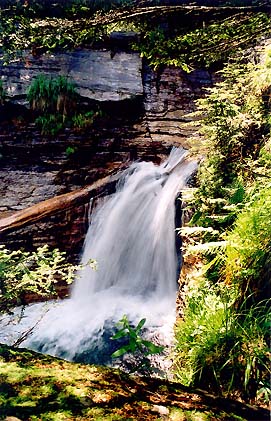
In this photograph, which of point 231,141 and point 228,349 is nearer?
point 228,349

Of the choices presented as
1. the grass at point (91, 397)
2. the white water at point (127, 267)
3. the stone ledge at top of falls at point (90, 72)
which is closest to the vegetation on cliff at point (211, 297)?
the grass at point (91, 397)

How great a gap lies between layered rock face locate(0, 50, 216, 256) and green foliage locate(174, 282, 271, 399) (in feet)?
19.7

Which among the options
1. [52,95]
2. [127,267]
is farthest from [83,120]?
[127,267]

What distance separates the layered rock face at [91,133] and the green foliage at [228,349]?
19.7ft

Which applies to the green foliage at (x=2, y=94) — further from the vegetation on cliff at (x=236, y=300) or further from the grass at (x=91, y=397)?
the grass at (x=91, y=397)

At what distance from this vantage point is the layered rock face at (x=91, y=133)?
27.5ft

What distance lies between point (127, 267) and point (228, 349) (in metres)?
5.45

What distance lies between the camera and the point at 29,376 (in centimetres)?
152

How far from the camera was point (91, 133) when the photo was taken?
29.6 ft

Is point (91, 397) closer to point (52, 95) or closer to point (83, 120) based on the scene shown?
point (83, 120)

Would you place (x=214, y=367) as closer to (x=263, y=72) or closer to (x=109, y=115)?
(x=263, y=72)

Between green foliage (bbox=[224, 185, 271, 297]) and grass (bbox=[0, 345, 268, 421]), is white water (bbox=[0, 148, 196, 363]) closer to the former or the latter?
green foliage (bbox=[224, 185, 271, 297])

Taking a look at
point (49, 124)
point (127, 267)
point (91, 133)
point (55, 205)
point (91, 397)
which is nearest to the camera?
point (91, 397)

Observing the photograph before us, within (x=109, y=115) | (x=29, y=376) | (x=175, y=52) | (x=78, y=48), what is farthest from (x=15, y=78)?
(x=29, y=376)
